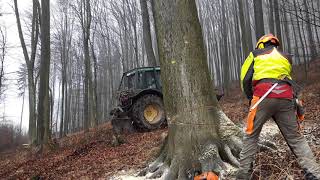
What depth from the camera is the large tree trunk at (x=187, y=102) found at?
17.5ft

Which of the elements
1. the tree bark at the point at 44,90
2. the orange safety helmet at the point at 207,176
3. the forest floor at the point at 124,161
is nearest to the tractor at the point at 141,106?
the forest floor at the point at 124,161

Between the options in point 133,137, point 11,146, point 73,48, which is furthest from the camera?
Result: point 73,48

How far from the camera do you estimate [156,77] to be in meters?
12.6

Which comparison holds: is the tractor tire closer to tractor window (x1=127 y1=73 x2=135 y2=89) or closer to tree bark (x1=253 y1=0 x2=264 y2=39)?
tractor window (x1=127 y1=73 x2=135 y2=89)

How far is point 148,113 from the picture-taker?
1228cm

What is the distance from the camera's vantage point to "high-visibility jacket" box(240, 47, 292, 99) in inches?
177

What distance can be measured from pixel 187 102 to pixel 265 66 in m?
1.43

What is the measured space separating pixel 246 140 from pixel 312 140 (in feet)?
7.26

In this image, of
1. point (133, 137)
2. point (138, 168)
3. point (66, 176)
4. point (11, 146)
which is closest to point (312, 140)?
point (138, 168)

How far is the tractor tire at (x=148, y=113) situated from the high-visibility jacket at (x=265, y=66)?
24.7ft

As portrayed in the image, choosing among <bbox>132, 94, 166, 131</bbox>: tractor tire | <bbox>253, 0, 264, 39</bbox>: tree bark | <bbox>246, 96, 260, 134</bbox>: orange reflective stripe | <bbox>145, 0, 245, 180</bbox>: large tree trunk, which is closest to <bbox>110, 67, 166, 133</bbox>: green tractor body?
<bbox>132, 94, 166, 131</bbox>: tractor tire

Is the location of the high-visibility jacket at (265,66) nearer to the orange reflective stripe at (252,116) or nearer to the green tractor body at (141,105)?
the orange reflective stripe at (252,116)

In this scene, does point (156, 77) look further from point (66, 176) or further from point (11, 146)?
point (11, 146)

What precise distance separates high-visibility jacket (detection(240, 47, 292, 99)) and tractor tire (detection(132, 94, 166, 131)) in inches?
296
